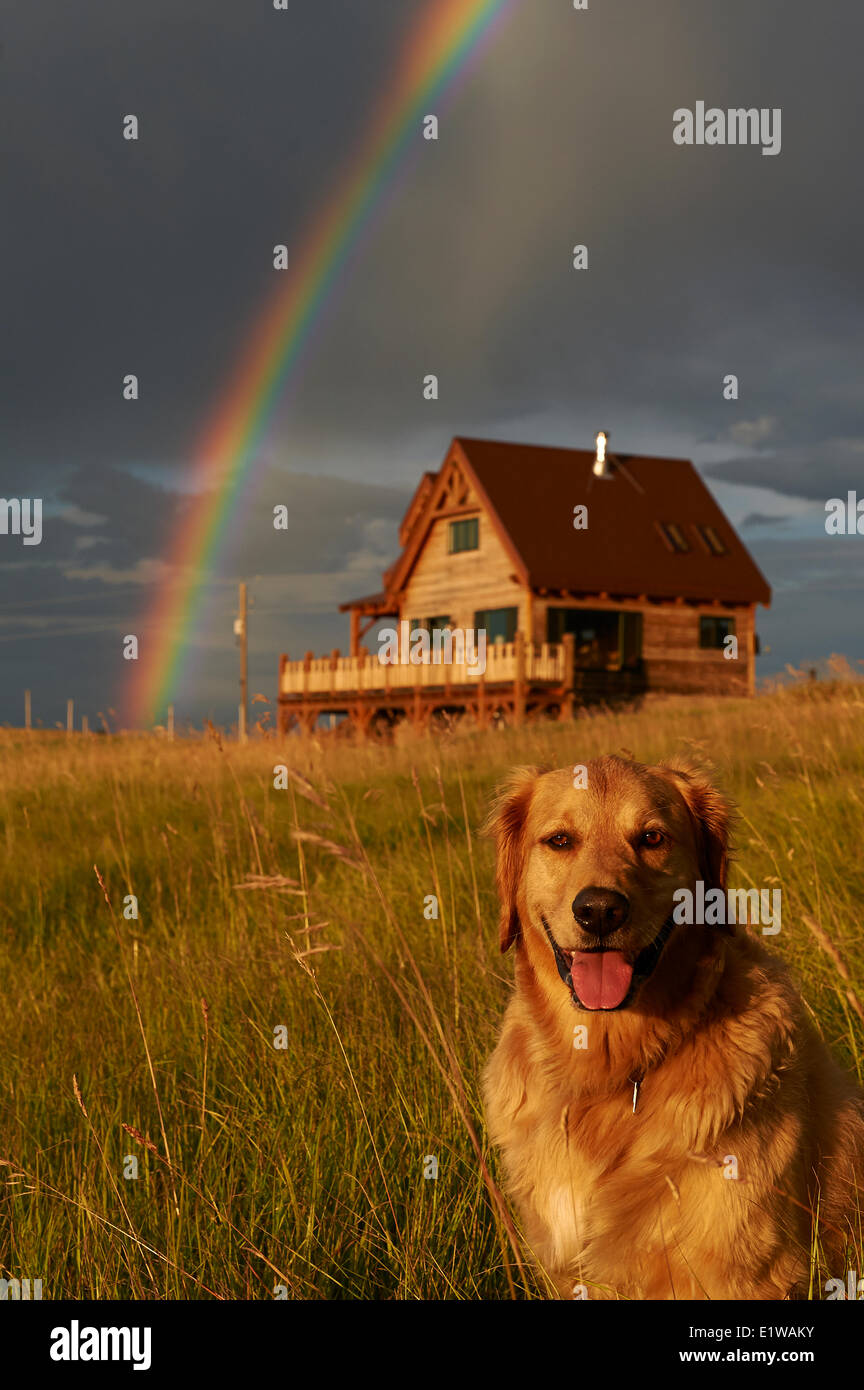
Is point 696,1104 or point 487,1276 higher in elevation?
point 696,1104

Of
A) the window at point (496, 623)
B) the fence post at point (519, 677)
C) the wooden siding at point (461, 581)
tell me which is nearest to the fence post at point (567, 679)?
the fence post at point (519, 677)

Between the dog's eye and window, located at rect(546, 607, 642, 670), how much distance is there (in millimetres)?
28544

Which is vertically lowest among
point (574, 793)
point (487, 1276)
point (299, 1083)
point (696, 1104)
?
→ point (487, 1276)

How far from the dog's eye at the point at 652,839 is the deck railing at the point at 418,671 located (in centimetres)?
2507

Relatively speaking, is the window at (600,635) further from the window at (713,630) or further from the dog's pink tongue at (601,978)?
the dog's pink tongue at (601,978)

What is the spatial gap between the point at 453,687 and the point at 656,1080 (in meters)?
26.9

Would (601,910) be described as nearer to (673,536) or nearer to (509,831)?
(509,831)

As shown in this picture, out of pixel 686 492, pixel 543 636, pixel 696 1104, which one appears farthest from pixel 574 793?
pixel 686 492

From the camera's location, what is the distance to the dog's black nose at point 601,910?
105 inches

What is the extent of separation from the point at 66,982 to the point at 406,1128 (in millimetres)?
2938

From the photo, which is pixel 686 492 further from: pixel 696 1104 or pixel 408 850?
pixel 696 1104

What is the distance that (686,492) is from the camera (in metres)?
37.3

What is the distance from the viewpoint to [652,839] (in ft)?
9.78

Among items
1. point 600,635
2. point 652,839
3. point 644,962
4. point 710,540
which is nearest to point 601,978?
point 644,962
